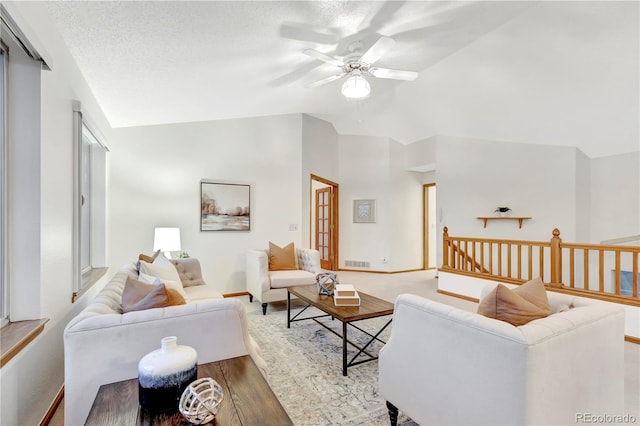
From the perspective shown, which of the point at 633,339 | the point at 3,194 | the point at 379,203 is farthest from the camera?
the point at 379,203

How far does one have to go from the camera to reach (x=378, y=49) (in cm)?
246

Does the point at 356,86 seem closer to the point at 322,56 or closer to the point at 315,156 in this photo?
the point at 322,56

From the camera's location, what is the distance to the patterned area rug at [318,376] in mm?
1797

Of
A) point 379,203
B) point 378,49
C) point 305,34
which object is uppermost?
point 305,34

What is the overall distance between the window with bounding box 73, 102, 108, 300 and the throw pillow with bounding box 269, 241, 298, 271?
1.91m

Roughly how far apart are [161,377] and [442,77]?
15.7ft

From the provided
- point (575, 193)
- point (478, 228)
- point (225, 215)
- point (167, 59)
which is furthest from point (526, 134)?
point (167, 59)

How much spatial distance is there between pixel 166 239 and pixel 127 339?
107 inches

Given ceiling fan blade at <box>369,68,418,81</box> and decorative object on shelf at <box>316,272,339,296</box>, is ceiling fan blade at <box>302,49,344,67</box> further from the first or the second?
decorative object on shelf at <box>316,272,339,296</box>

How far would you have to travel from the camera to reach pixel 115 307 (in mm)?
1653

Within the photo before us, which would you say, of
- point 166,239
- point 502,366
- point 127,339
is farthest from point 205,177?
point 502,366

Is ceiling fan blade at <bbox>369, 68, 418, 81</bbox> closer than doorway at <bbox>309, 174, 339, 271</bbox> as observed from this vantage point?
Yes

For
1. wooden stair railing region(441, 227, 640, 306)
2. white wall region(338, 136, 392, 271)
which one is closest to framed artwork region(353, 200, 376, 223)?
white wall region(338, 136, 392, 271)

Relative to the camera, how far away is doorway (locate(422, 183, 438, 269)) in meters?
7.12
